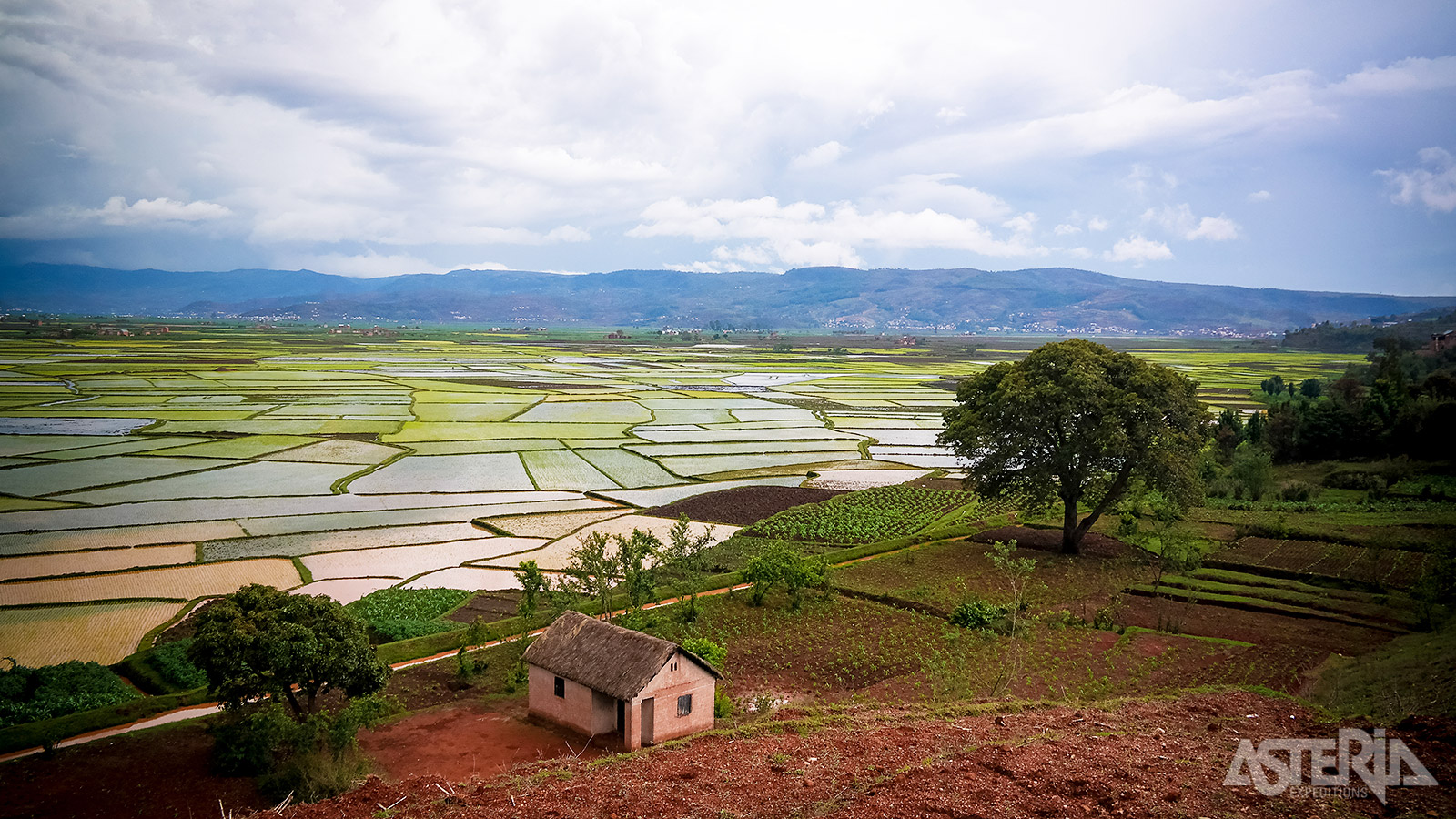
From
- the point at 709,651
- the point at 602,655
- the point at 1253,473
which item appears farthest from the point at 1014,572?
the point at 1253,473


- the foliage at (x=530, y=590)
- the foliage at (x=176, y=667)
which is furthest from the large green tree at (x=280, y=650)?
the foliage at (x=530, y=590)

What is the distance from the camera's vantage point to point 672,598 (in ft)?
87.9

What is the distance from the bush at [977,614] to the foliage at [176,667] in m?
19.6

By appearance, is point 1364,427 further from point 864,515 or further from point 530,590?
point 530,590

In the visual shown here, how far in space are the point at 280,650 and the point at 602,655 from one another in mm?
6153

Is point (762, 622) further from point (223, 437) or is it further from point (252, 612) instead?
point (223, 437)

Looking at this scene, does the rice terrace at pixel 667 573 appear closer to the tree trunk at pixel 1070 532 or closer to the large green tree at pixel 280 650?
the tree trunk at pixel 1070 532

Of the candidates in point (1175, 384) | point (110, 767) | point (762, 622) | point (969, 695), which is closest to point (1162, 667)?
point (969, 695)

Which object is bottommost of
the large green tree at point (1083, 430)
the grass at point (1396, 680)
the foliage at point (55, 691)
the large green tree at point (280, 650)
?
the foliage at point (55, 691)

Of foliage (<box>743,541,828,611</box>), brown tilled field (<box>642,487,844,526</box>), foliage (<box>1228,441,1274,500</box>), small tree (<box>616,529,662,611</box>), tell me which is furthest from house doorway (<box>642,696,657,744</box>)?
foliage (<box>1228,441,1274,500</box>)

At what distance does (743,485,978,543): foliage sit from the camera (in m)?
33.9

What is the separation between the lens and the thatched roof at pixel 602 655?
16859 mm

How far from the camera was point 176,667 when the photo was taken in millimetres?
20000

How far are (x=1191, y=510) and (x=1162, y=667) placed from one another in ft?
67.3
